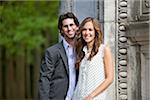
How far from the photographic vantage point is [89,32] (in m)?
6.57

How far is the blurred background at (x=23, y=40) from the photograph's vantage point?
20.0 metres

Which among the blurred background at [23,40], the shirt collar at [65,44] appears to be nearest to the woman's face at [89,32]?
the shirt collar at [65,44]

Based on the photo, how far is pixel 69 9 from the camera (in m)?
7.40

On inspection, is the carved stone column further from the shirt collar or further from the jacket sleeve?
the jacket sleeve

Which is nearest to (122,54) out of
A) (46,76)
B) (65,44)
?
(65,44)

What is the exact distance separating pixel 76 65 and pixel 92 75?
1.13 feet

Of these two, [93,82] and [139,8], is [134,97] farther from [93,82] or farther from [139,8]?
[139,8]

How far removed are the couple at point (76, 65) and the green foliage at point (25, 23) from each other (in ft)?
39.2

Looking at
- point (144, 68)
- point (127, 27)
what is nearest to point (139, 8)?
point (127, 27)

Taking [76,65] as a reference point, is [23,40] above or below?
below

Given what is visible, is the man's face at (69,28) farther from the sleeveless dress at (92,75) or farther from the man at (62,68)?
the sleeveless dress at (92,75)

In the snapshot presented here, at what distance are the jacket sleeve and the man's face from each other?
0.35 m

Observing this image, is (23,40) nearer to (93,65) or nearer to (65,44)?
(65,44)

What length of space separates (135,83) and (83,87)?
2.44ft
